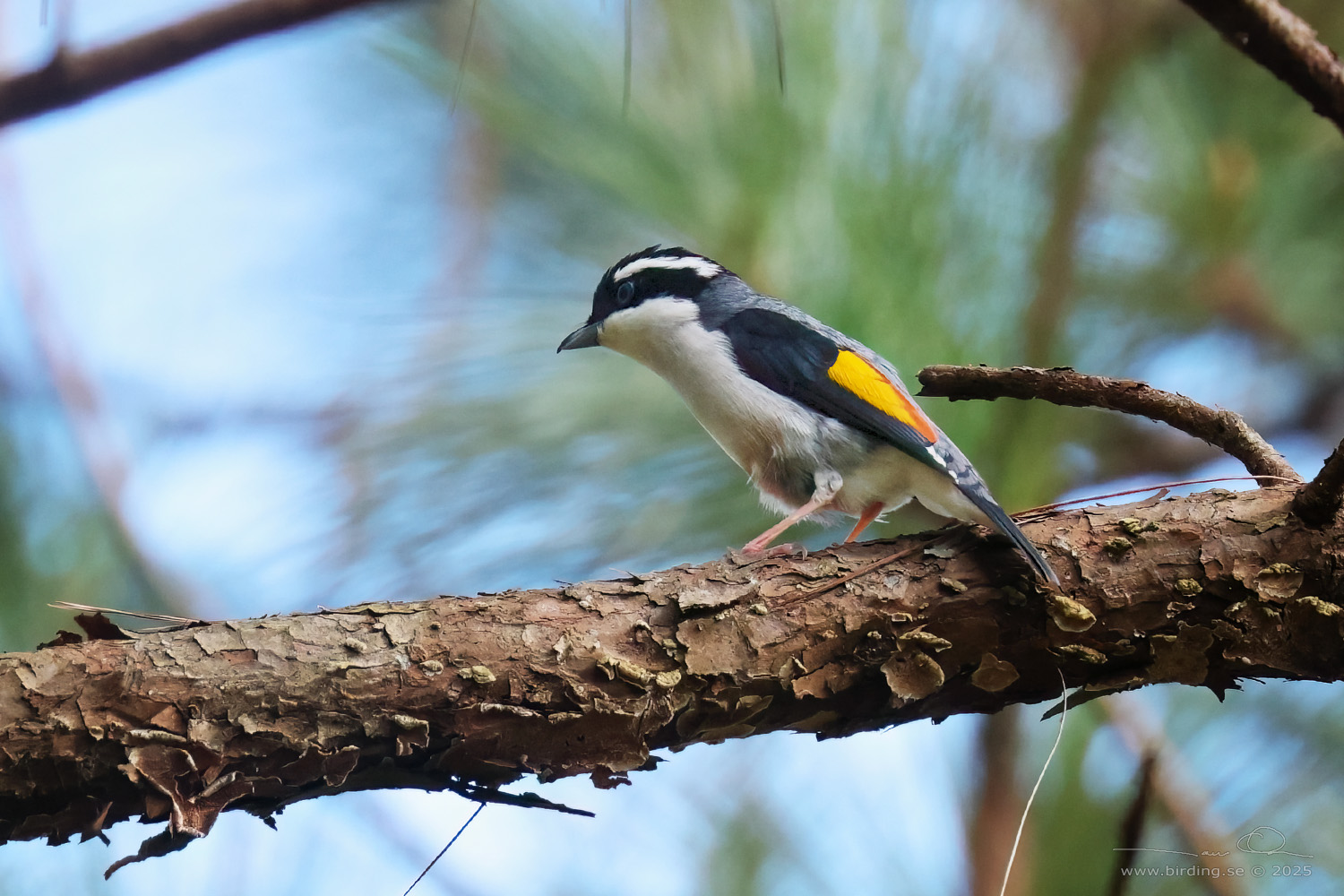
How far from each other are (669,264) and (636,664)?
920 mm

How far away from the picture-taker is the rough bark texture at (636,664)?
1.31 m

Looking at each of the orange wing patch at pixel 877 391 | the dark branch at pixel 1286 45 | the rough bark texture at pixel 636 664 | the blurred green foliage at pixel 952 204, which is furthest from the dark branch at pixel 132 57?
the dark branch at pixel 1286 45

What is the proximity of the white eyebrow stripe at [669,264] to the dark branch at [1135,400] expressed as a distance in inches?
22.7

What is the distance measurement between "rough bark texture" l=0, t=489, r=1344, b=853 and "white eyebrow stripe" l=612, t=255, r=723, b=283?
0.72 m

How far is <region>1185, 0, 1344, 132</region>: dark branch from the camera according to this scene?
1.71m

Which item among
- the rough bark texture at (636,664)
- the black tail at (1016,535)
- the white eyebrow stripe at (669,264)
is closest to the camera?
the rough bark texture at (636,664)

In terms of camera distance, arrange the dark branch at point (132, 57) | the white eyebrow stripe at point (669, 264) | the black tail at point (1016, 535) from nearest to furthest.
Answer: the black tail at point (1016, 535) → the dark branch at point (132, 57) → the white eyebrow stripe at point (669, 264)

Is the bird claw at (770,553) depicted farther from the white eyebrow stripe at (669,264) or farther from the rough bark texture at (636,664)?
the white eyebrow stripe at (669,264)

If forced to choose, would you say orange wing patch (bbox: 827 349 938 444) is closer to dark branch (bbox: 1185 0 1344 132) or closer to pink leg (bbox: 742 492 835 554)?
pink leg (bbox: 742 492 835 554)

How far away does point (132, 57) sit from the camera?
69.9 inches

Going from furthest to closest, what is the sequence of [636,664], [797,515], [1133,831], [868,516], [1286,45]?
1. [868,516]
2. [797,515]
3. [1286,45]
4. [1133,831]
5. [636,664]

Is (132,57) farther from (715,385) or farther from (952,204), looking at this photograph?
(952,204)
